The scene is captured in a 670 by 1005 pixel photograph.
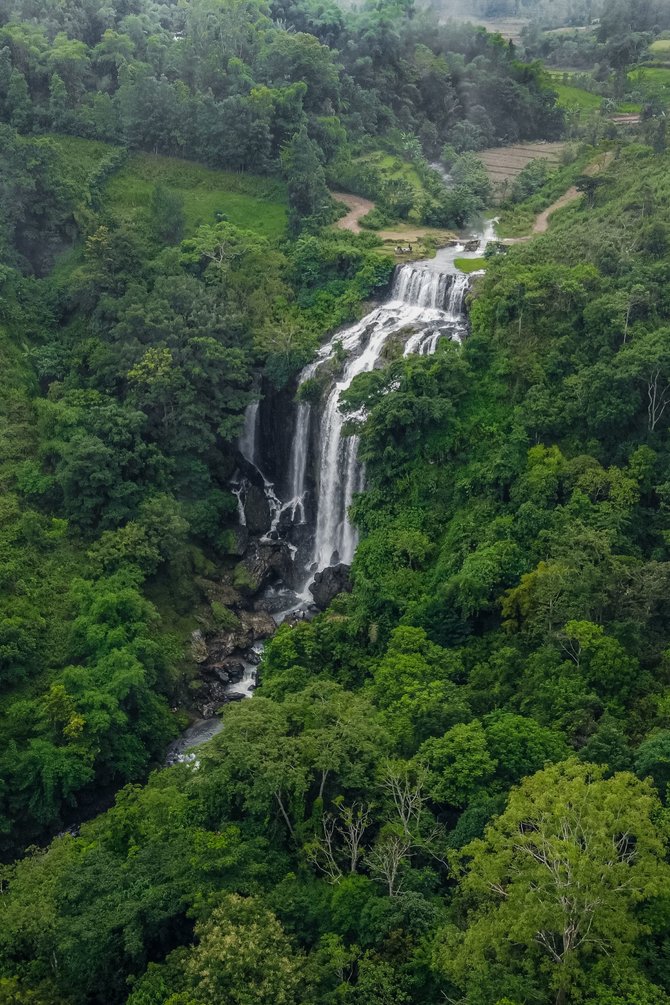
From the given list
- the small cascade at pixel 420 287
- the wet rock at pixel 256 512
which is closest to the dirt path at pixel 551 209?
the small cascade at pixel 420 287

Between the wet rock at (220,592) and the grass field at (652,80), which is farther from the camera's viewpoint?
the grass field at (652,80)

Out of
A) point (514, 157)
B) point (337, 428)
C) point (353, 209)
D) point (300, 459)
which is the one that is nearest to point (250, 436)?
point (300, 459)

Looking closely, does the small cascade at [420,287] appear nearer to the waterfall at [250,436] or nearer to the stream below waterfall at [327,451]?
the stream below waterfall at [327,451]

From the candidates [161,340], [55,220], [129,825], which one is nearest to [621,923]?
[129,825]

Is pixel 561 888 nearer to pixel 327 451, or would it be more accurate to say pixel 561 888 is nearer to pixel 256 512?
pixel 327 451

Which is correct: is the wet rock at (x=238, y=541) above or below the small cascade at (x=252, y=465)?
below

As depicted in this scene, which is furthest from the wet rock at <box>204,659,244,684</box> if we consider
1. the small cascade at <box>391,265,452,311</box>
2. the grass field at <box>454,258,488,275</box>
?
the grass field at <box>454,258,488,275</box>

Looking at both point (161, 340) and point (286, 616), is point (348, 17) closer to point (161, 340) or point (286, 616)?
point (161, 340)

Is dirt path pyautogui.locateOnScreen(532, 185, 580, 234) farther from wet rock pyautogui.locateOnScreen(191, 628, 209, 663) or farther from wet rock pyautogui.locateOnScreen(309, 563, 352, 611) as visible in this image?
wet rock pyautogui.locateOnScreen(191, 628, 209, 663)
